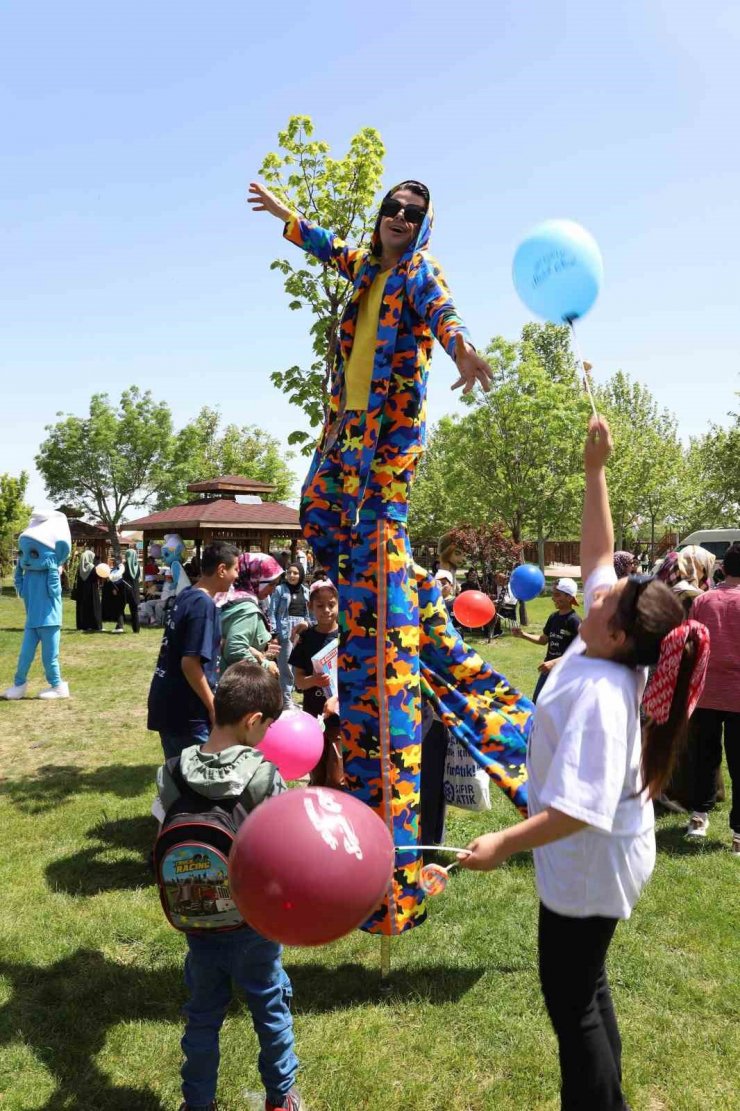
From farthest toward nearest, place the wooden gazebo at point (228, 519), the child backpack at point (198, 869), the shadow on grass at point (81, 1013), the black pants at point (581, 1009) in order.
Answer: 1. the wooden gazebo at point (228, 519)
2. the shadow on grass at point (81, 1013)
3. the child backpack at point (198, 869)
4. the black pants at point (581, 1009)

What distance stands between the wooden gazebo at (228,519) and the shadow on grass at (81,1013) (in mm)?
20117

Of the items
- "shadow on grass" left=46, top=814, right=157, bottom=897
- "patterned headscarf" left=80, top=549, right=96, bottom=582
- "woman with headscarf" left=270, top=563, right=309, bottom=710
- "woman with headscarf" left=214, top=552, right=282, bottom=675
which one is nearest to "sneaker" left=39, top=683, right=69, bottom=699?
"woman with headscarf" left=270, top=563, right=309, bottom=710

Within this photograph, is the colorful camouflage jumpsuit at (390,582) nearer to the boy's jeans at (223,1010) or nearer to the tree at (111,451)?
the boy's jeans at (223,1010)

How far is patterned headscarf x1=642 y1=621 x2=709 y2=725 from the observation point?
2.17m

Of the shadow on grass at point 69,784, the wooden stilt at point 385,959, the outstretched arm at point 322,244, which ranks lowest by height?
the shadow on grass at point 69,784

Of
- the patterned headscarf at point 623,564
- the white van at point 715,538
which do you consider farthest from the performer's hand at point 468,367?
the white van at point 715,538

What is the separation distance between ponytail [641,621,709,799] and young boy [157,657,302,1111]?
1310 millimetres

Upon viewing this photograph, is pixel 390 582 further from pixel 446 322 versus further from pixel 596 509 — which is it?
pixel 446 322

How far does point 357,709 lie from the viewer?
3.37 meters

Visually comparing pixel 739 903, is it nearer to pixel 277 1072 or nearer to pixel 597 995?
pixel 597 995

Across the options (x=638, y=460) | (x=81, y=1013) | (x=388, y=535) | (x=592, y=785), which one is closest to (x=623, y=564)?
(x=388, y=535)

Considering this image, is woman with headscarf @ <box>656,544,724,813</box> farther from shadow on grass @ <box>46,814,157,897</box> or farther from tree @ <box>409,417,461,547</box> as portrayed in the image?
tree @ <box>409,417,461,547</box>

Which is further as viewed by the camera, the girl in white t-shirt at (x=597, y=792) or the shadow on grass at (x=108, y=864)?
the shadow on grass at (x=108, y=864)

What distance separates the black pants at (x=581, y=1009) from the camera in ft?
7.45
